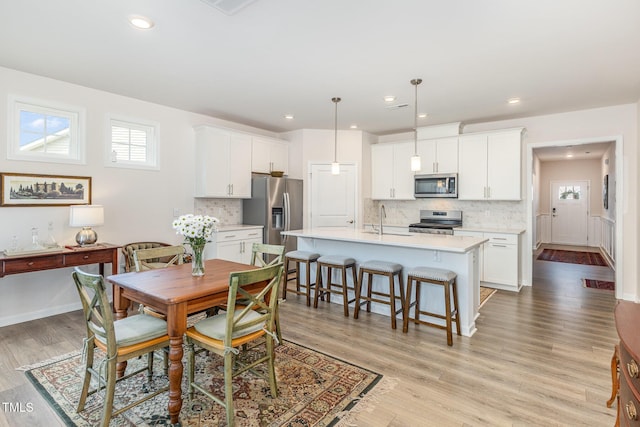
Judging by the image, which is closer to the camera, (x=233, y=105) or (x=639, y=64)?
(x=639, y=64)

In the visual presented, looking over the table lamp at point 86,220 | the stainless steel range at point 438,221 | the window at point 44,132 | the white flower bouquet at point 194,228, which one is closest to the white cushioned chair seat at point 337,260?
the white flower bouquet at point 194,228

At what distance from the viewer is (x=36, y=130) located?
3713mm

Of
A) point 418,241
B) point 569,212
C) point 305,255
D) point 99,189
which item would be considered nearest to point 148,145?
point 99,189

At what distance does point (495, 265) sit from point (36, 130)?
20.4ft

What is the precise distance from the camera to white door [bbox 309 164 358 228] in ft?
20.2

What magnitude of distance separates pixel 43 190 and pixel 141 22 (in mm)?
2434

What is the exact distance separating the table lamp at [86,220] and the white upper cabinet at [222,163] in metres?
1.52

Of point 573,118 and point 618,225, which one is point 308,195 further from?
point 618,225

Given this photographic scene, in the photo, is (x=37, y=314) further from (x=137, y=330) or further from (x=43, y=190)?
(x=137, y=330)

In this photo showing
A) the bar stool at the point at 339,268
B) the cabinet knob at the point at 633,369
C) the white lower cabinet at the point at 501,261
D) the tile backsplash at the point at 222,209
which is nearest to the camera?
the cabinet knob at the point at 633,369

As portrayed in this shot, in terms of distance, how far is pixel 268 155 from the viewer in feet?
19.3

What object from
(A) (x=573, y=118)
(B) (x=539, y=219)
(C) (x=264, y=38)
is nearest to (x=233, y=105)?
(C) (x=264, y=38)

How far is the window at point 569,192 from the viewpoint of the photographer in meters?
9.97

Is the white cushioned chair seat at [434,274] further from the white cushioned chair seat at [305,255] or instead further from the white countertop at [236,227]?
the white countertop at [236,227]
